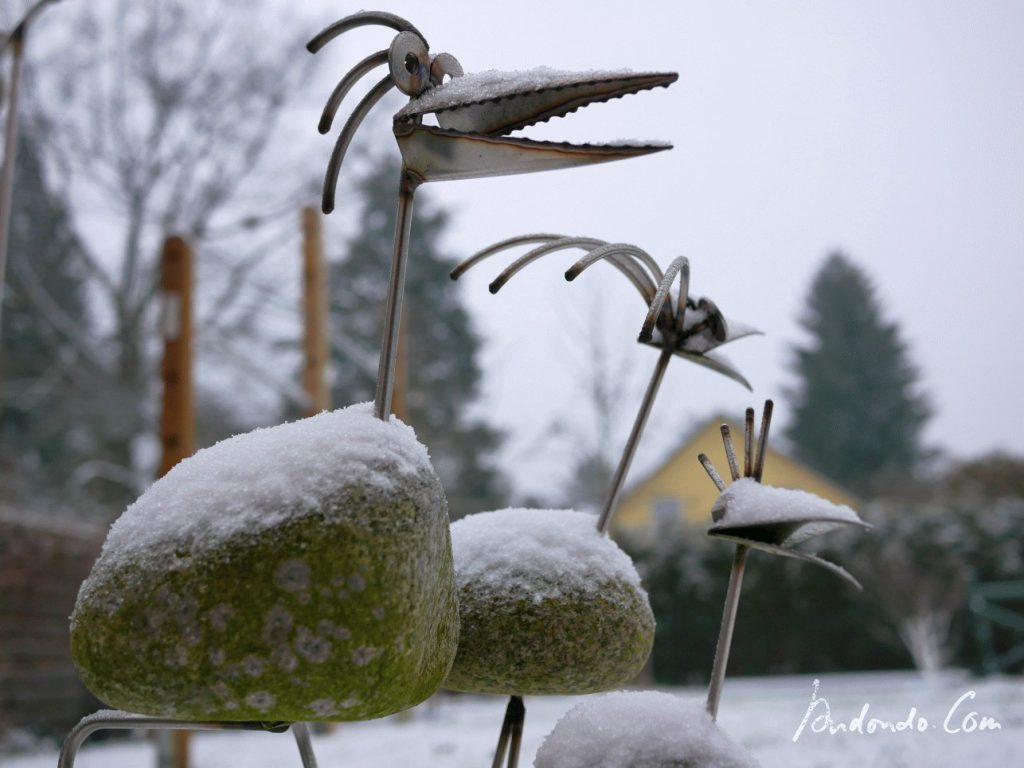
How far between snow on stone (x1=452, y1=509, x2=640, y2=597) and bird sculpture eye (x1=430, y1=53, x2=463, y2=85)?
32cm

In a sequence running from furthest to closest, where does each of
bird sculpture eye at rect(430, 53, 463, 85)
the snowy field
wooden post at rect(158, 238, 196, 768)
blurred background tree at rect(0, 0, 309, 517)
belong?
1. blurred background tree at rect(0, 0, 309, 517)
2. wooden post at rect(158, 238, 196, 768)
3. the snowy field
4. bird sculpture eye at rect(430, 53, 463, 85)

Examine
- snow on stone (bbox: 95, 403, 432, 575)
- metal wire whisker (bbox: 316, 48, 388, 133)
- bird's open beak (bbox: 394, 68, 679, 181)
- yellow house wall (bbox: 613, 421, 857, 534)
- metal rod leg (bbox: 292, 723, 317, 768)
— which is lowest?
yellow house wall (bbox: 613, 421, 857, 534)

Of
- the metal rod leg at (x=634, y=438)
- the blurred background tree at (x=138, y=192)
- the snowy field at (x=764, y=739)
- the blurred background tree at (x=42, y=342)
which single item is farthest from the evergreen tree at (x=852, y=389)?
the metal rod leg at (x=634, y=438)

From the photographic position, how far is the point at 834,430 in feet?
40.5

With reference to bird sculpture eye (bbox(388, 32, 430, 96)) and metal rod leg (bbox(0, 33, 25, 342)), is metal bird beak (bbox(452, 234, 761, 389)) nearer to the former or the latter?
bird sculpture eye (bbox(388, 32, 430, 96))

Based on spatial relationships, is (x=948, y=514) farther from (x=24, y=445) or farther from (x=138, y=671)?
(x=24, y=445)

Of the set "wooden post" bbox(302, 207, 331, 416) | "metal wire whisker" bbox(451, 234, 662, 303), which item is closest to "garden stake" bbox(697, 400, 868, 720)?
"metal wire whisker" bbox(451, 234, 662, 303)

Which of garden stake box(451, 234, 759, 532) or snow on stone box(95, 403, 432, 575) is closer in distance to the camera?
snow on stone box(95, 403, 432, 575)

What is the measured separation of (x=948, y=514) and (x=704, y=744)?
17.1 ft

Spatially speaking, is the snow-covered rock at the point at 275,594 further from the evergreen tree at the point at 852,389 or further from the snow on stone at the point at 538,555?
the evergreen tree at the point at 852,389

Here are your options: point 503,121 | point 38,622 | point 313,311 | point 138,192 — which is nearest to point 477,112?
point 503,121

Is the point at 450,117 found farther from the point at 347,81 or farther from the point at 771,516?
the point at 771,516

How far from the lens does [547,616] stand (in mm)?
576

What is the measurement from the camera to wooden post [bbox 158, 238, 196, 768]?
239 cm
